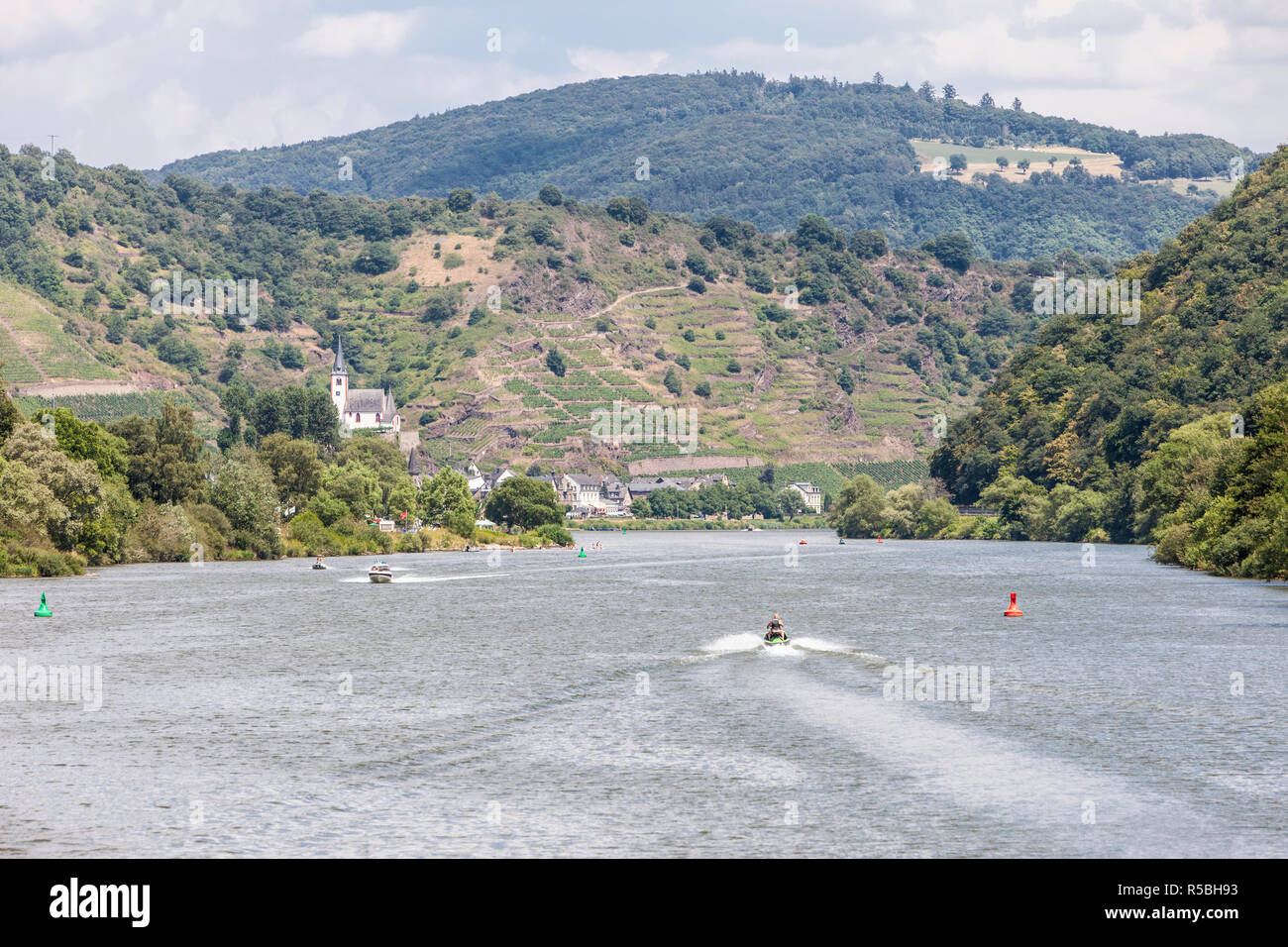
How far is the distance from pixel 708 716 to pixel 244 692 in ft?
71.1

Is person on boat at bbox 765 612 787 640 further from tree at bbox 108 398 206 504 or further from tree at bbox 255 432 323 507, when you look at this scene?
tree at bbox 255 432 323 507

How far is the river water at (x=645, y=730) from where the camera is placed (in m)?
39.4

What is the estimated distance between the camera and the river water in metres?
39.4

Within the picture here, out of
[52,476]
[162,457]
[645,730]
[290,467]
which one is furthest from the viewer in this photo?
[290,467]

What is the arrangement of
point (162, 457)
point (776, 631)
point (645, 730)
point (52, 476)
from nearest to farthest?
1. point (645, 730)
2. point (776, 631)
3. point (52, 476)
4. point (162, 457)

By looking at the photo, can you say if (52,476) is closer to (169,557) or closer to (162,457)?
(162,457)

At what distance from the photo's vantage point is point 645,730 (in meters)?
55.4

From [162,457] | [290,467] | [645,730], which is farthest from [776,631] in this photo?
[290,467]

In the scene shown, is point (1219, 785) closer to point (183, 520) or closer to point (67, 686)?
point (67, 686)

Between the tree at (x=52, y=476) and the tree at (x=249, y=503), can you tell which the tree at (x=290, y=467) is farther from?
the tree at (x=52, y=476)

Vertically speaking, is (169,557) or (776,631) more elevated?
(776,631)

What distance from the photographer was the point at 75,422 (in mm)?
145125

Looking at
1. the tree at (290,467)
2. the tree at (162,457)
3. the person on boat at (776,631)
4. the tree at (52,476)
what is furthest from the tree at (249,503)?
the person on boat at (776,631)

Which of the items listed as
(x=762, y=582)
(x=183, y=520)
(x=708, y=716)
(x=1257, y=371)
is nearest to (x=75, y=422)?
(x=183, y=520)
